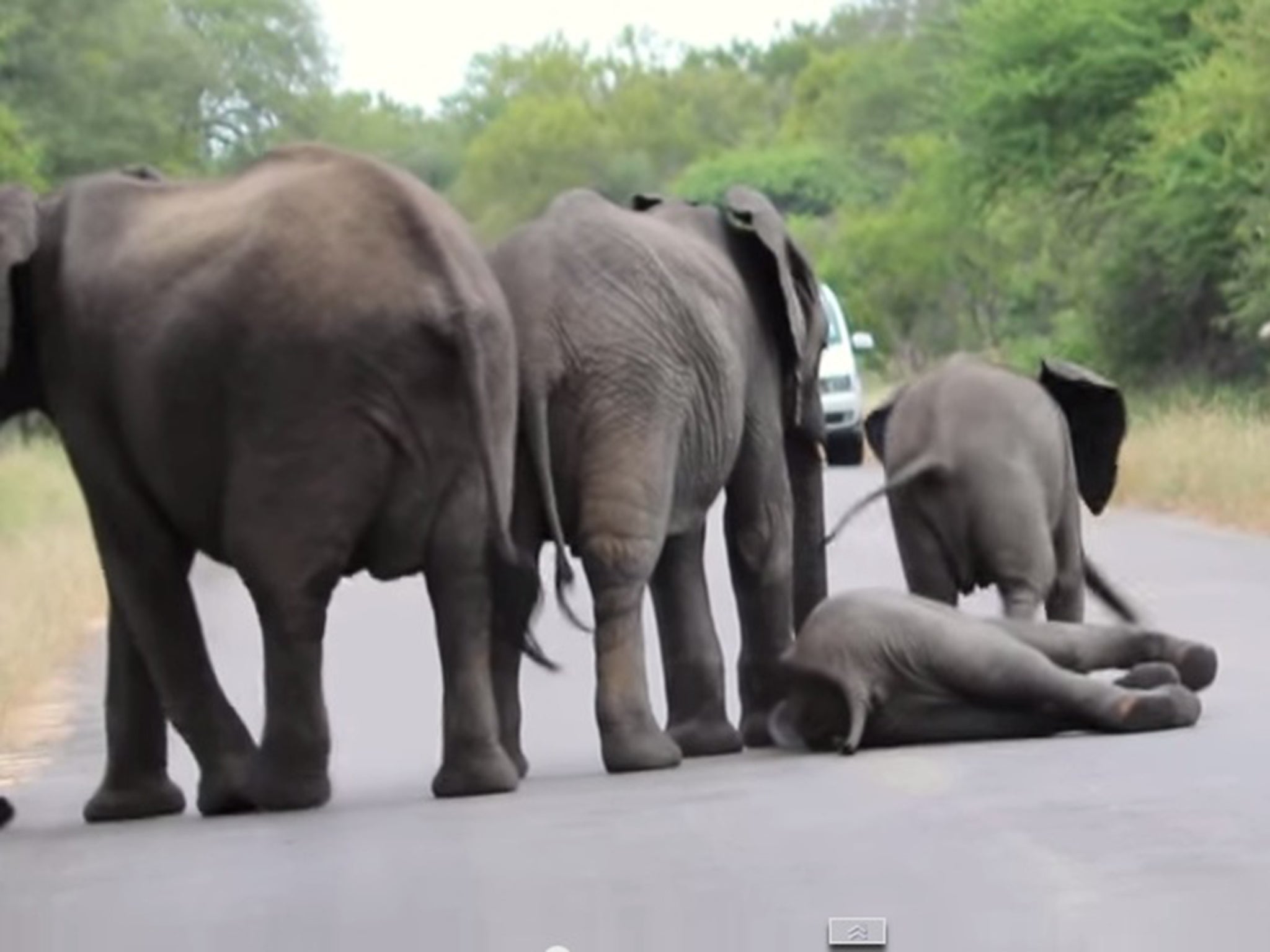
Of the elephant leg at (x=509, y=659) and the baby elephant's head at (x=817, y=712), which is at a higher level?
the elephant leg at (x=509, y=659)

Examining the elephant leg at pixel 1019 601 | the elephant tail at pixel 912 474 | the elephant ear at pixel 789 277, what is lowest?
the elephant leg at pixel 1019 601

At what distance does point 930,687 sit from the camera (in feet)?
46.3

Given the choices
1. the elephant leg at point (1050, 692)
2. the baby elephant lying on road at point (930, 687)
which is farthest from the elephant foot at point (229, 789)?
the elephant leg at point (1050, 692)

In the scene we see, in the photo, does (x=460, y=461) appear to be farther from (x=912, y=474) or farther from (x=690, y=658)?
(x=912, y=474)

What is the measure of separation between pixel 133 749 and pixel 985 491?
3.71 meters

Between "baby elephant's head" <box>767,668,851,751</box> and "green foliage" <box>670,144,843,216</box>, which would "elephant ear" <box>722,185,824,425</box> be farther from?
"green foliage" <box>670,144,843,216</box>

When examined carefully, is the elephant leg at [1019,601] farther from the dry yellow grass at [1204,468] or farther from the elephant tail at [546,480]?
the dry yellow grass at [1204,468]

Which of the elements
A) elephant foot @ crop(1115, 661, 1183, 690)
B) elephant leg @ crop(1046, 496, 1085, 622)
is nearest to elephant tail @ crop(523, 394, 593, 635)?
elephant foot @ crop(1115, 661, 1183, 690)

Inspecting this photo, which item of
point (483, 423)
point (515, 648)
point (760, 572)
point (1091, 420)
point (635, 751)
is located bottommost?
point (635, 751)

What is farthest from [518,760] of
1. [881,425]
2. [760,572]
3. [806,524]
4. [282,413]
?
[881,425]

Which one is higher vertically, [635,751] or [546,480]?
[546,480]

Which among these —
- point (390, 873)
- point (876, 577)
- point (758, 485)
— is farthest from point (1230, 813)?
point (876, 577)

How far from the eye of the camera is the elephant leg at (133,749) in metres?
13.7

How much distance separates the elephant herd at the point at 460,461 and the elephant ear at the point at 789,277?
0.01 metres
